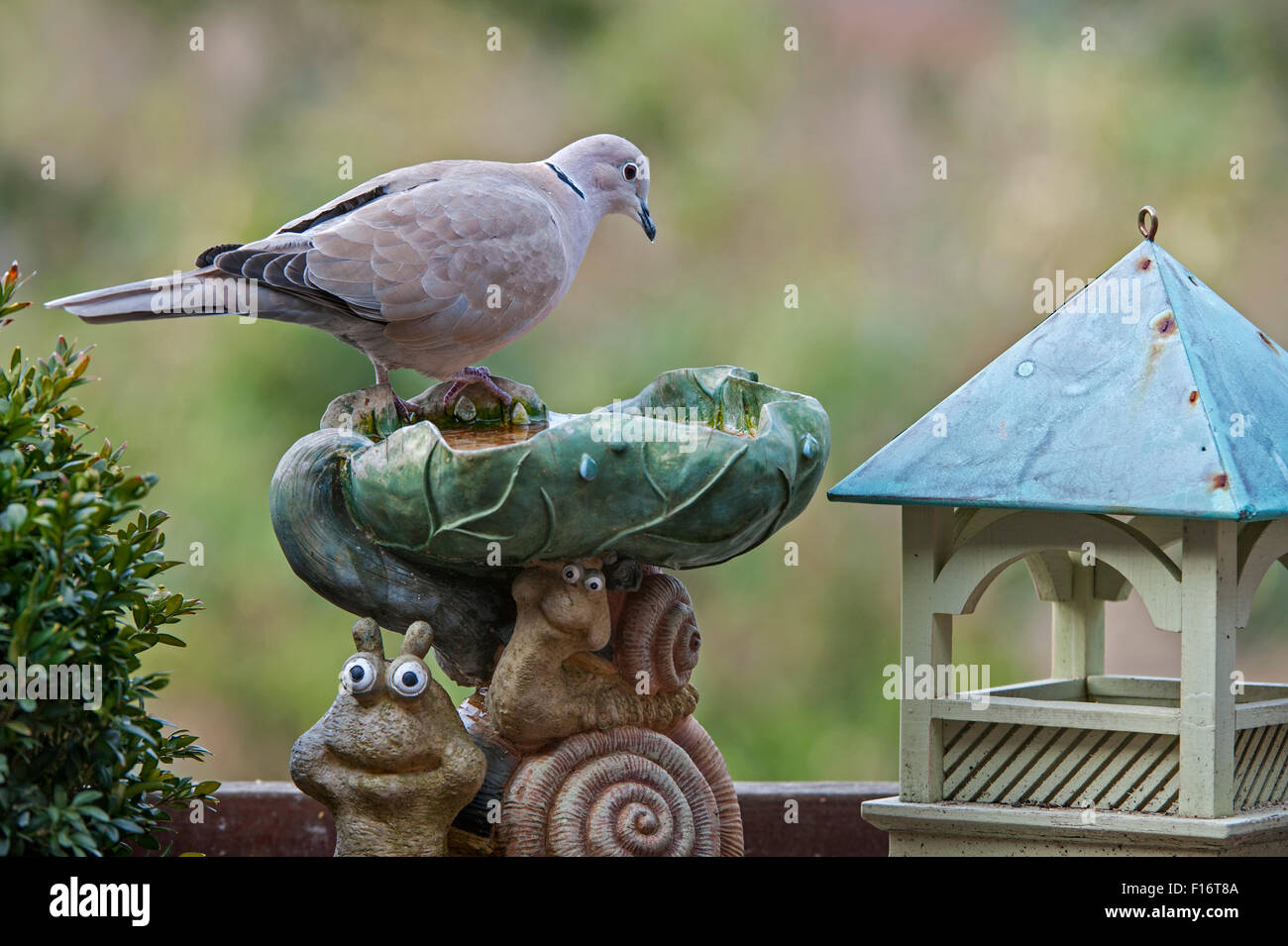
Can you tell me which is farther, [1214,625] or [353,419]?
[353,419]

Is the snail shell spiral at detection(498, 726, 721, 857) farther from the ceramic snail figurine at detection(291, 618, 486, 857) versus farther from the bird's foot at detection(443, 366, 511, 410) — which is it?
the bird's foot at detection(443, 366, 511, 410)

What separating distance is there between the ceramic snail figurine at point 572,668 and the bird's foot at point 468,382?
15.4 inches

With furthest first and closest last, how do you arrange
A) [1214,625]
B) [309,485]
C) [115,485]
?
[309,485], [1214,625], [115,485]

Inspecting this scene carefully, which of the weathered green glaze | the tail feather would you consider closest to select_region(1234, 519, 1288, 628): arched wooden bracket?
the weathered green glaze

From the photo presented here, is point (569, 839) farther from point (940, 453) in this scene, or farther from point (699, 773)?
point (940, 453)

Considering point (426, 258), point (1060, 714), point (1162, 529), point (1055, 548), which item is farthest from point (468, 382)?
point (1162, 529)

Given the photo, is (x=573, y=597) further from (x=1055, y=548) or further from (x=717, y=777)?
(x=1055, y=548)

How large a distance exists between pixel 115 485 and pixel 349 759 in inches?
20.8

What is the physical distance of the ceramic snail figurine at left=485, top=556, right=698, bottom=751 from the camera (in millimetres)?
2314

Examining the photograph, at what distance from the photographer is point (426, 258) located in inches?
93.8

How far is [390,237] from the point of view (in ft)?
7.82

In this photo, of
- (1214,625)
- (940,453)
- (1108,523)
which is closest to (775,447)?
(940,453)

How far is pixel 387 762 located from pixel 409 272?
2.38ft

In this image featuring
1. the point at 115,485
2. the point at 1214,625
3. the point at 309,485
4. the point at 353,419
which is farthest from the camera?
the point at 353,419
